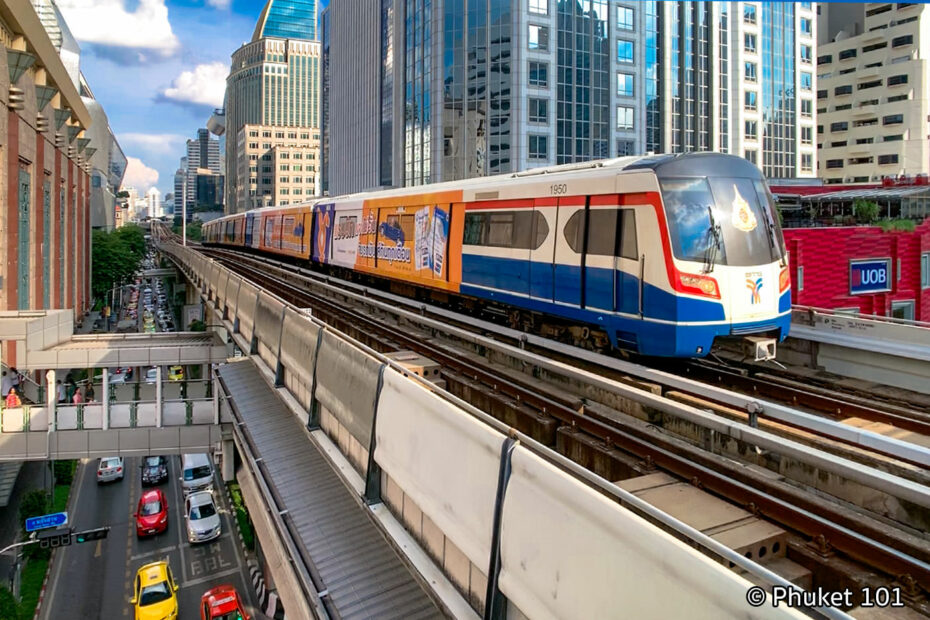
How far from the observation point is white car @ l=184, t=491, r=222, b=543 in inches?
1022

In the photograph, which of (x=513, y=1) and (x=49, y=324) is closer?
(x=49, y=324)

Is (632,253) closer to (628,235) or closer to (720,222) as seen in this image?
(628,235)

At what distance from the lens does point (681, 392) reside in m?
9.27

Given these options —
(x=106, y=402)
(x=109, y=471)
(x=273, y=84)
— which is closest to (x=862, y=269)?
(x=106, y=402)

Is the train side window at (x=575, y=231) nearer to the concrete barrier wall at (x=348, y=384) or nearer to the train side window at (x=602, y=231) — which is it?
the train side window at (x=602, y=231)

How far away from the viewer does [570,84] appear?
51656 mm

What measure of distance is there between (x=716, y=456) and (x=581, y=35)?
165 feet

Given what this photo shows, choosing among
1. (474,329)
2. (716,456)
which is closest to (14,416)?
(474,329)

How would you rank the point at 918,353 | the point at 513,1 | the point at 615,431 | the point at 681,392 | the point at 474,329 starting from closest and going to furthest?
the point at 615,431 → the point at 681,392 → the point at 918,353 → the point at 474,329 → the point at 513,1

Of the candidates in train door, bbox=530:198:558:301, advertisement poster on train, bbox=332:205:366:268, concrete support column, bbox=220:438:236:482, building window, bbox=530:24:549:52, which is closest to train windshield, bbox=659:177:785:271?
train door, bbox=530:198:558:301

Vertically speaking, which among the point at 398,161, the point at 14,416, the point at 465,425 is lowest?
the point at 14,416

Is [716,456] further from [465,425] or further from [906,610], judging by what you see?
[465,425]

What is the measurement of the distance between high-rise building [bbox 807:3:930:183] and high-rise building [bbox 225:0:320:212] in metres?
116

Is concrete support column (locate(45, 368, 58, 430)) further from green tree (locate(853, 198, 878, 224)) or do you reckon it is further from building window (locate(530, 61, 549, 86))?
building window (locate(530, 61, 549, 86))
